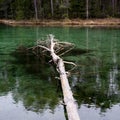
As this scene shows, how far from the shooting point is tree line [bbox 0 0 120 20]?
154 ft

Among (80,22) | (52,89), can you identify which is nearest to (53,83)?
(52,89)

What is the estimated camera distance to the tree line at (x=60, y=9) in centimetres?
4680

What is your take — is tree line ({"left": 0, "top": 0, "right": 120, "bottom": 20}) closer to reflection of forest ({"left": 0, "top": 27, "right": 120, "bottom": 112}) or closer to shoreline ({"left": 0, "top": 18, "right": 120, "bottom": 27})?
shoreline ({"left": 0, "top": 18, "right": 120, "bottom": 27})

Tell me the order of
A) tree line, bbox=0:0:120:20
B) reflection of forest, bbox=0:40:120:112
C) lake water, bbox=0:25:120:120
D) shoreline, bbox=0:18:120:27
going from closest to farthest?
lake water, bbox=0:25:120:120
reflection of forest, bbox=0:40:120:112
shoreline, bbox=0:18:120:27
tree line, bbox=0:0:120:20

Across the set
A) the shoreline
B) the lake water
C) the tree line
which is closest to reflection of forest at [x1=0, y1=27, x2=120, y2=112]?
the lake water

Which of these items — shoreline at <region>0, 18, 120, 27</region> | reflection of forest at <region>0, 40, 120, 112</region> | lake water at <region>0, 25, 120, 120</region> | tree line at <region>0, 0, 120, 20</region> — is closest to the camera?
lake water at <region>0, 25, 120, 120</region>

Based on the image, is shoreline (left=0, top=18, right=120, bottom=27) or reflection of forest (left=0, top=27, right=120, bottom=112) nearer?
reflection of forest (left=0, top=27, right=120, bottom=112)

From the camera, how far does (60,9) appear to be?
48.0 meters

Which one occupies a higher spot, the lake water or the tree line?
the tree line

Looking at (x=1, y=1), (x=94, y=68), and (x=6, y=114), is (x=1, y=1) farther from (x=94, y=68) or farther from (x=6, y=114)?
(x=6, y=114)

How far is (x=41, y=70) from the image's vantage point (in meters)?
12.9

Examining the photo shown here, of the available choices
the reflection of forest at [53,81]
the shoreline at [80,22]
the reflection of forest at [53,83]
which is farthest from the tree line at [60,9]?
the reflection of forest at [53,83]

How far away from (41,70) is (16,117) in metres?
5.37

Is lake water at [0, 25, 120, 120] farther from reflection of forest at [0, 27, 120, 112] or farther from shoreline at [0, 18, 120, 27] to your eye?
shoreline at [0, 18, 120, 27]
